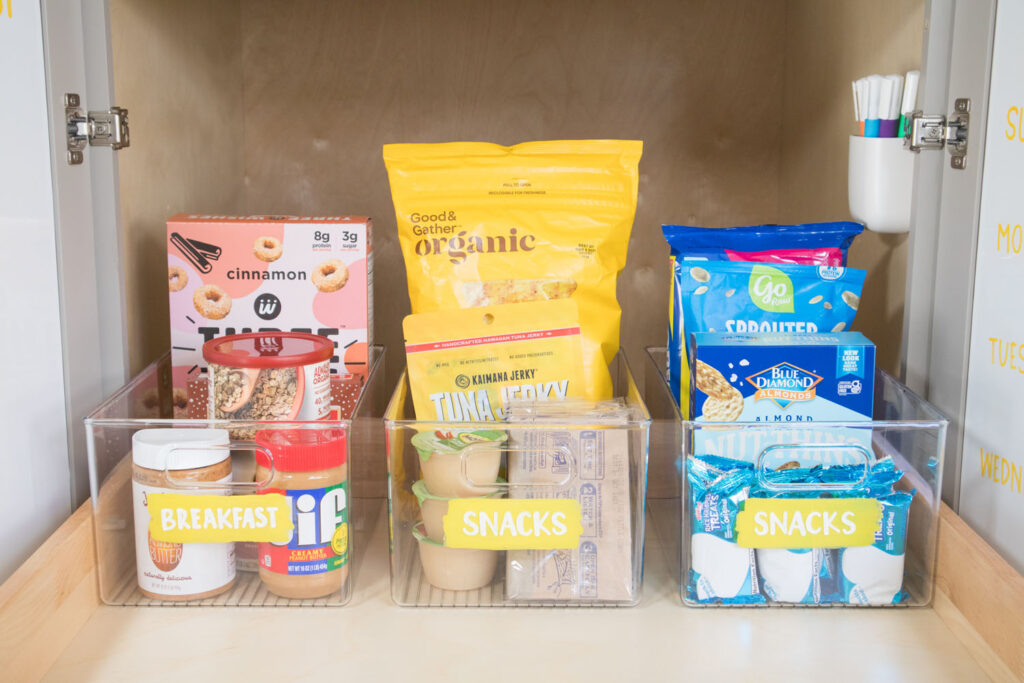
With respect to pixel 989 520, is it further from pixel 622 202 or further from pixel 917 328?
pixel 622 202

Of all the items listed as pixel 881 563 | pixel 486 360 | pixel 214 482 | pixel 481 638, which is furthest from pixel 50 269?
pixel 881 563

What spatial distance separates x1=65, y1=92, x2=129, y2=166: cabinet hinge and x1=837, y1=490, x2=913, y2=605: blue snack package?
0.86 m

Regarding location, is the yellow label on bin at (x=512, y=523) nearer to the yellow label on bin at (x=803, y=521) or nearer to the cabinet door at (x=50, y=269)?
the yellow label on bin at (x=803, y=521)

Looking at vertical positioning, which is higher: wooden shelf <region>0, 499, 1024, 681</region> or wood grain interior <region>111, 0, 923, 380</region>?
wood grain interior <region>111, 0, 923, 380</region>

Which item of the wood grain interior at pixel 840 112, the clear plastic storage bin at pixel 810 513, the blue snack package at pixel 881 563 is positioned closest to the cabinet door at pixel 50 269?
the clear plastic storage bin at pixel 810 513

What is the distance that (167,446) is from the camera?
90cm

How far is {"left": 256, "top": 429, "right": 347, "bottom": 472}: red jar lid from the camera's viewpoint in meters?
0.90

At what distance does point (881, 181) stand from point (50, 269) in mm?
877

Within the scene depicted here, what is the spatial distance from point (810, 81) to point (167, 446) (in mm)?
996

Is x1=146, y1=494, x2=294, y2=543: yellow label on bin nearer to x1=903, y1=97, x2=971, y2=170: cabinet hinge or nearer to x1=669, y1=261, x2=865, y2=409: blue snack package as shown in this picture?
x1=669, y1=261, x2=865, y2=409: blue snack package

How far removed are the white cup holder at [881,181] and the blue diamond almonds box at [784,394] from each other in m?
0.21

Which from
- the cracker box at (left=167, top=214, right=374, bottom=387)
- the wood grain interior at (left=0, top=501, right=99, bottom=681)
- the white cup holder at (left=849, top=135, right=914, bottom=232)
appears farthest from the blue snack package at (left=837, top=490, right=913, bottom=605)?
the wood grain interior at (left=0, top=501, right=99, bottom=681)

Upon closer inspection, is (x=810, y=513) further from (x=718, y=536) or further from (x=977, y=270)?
(x=977, y=270)

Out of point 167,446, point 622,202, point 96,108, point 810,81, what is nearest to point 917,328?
point 622,202
